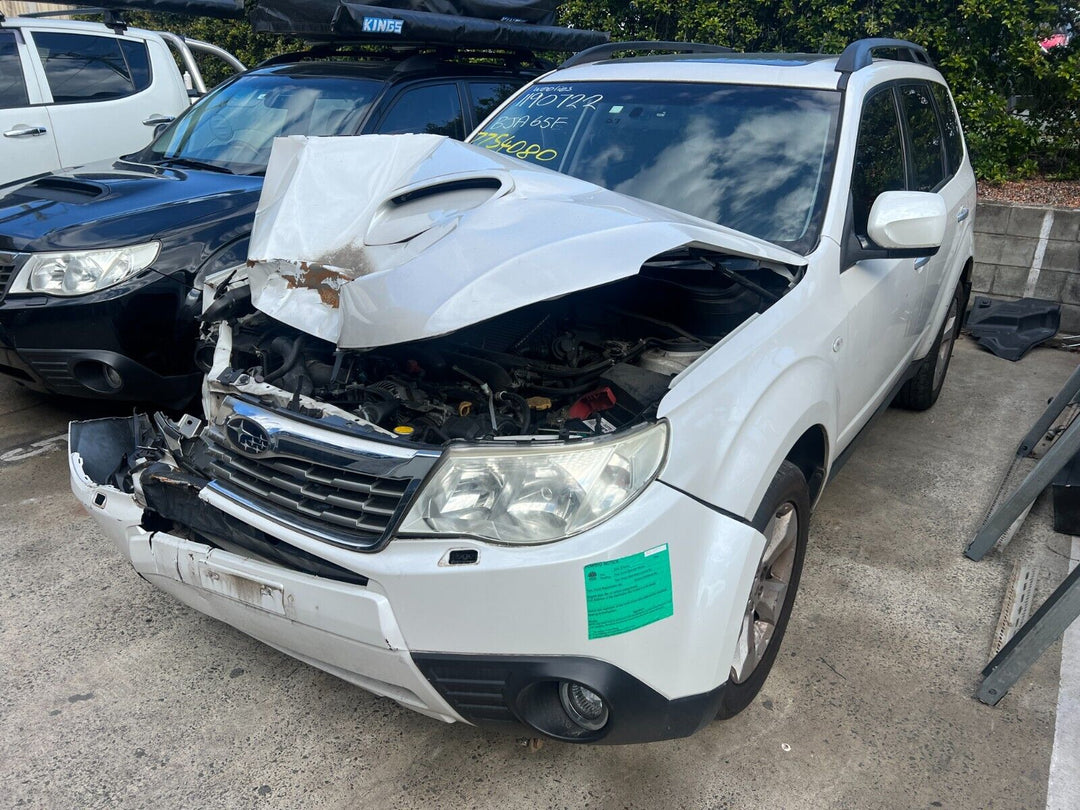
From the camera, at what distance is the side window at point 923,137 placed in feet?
Answer: 12.2

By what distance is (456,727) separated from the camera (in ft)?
8.09

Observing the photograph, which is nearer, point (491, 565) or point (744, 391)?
point (491, 565)

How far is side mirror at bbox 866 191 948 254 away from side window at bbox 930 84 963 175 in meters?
1.84

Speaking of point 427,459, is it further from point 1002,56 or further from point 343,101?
point 1002,56

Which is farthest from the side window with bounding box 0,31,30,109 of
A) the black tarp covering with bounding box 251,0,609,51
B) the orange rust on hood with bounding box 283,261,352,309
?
the orange rust on hood with bounding box 283,261,352,309

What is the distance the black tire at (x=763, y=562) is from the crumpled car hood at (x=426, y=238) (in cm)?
64

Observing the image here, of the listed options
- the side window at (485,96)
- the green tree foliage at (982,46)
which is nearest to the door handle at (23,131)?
the side window at (485,96)

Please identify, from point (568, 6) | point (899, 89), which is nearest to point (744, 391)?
point (899, 89)

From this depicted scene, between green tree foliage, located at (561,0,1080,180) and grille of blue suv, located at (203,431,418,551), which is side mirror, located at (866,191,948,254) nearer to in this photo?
grille of blue suv, located at (203,431,418,551)

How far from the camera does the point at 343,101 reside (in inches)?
182

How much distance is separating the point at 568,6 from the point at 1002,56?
3720 mm

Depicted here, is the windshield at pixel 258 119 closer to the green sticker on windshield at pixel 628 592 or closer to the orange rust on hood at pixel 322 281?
the orange rust on hood at pixel 322 281

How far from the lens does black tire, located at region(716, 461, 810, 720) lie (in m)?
2.19

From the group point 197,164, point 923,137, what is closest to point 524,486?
point 923,137
